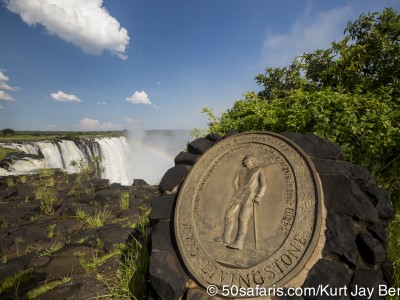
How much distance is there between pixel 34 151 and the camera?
15711 millimetres

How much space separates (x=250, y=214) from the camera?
2314 millimetres

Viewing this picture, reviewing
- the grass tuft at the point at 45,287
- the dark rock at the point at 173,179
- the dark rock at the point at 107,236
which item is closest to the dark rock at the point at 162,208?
the dark rock at the point at 173,179

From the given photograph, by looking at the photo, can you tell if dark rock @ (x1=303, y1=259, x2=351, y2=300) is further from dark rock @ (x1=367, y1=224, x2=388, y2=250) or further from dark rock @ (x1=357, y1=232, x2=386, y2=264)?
dark rock @ (x1=367, y1=224, x2=388, y2=250)

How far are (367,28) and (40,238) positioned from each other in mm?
7147

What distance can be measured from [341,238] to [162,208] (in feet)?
5.68

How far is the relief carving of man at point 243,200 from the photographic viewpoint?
2.26 meters

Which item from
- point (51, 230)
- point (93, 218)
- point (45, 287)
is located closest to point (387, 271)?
point (45, 287)

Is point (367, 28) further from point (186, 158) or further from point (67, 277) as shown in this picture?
point (67, 277)

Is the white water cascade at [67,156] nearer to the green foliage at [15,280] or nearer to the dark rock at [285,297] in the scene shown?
the green foliage at [15,280]

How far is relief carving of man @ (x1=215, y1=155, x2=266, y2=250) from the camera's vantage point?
2.26 m

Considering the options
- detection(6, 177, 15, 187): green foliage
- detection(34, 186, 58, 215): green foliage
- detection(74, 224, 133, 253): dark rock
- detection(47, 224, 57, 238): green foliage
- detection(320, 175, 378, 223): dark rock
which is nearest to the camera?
detection(320, 175, 378, 223): dark rock

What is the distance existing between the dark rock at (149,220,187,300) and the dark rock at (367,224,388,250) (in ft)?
5.15

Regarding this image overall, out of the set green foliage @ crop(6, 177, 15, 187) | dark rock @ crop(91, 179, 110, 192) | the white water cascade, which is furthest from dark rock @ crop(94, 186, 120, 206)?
the white water cascade

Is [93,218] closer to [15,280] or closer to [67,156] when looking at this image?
[15,280]
